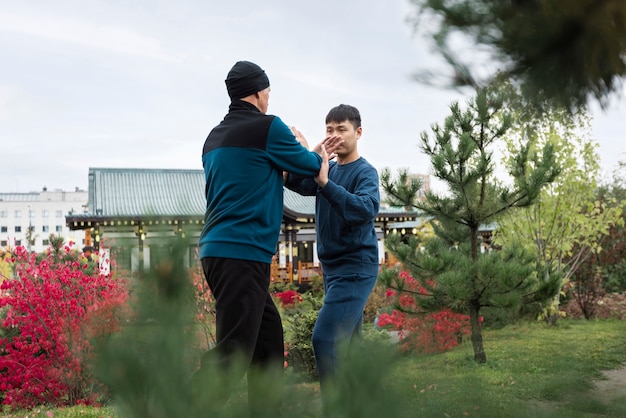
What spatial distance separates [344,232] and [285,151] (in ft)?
2.09

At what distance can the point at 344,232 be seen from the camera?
9.66ft

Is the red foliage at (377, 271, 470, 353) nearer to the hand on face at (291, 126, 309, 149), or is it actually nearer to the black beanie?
the hand on face at (291, 126, 309, 149)

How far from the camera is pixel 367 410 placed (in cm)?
73

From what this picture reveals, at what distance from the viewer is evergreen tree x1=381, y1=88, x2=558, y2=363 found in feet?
21.7

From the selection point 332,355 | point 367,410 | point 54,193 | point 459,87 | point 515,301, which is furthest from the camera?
point 54,193

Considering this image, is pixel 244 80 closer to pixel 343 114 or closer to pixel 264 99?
pixel 264 99

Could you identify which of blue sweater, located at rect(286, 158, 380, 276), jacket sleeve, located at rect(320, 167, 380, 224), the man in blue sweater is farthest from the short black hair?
jacket sleeve, located at rect(320, 167, 380, 224)

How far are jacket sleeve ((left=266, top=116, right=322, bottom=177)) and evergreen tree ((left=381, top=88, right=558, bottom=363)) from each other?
A: 410 centimetres

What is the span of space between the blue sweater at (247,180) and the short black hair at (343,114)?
634 millimetres

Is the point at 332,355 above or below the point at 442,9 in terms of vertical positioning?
below

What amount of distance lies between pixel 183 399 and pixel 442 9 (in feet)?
2.66

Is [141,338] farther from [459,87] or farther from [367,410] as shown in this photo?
[459,87]

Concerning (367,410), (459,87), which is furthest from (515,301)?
(367,410)

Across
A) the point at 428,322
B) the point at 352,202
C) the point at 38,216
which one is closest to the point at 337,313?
the point at 352,202
